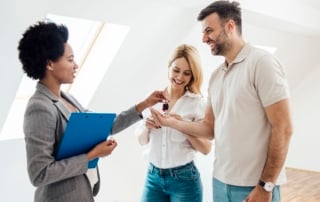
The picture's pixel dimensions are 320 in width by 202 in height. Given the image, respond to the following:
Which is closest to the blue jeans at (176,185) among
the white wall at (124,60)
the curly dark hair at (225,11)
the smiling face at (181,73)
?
the smiling face at (181,73)

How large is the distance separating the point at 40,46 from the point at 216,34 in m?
0.79

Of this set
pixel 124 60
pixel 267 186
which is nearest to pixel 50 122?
pixel 267 186

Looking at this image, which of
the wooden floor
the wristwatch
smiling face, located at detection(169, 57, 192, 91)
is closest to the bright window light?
smiling face, located at detection(169, 57, 192, 91)

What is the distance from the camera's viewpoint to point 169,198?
1.91 meters

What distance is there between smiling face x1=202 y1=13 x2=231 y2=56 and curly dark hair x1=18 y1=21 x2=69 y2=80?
68 cm

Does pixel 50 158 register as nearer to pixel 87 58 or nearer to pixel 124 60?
pixel 124 60

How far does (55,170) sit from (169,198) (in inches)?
33.2

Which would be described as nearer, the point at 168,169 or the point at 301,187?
the point at 168,169

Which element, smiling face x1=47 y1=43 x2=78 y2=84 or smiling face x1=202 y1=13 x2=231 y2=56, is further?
smiling face x1=202 y1=13 x2=231 y2=56

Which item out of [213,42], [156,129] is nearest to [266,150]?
[213,42]

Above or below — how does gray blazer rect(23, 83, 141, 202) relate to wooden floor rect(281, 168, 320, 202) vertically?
above

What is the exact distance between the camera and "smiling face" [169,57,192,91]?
6.36 feet

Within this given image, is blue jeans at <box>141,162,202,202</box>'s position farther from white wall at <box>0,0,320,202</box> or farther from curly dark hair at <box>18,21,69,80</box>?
white wall at <box>0,0,320,202</box>

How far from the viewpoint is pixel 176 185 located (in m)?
1.84
